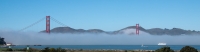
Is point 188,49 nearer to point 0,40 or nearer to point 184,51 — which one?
point 184,51

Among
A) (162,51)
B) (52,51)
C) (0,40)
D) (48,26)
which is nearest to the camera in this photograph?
(52,51)

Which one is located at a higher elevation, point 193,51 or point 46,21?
point 46,21

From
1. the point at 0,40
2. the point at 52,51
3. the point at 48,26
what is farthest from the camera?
the point at 0,40

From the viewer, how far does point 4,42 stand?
176 meters

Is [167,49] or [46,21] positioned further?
[46,21]

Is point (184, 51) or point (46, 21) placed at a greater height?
point (46, 21)

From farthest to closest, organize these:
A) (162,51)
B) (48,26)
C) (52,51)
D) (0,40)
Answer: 1. (0,40)
2. (48,26)
3. (162,51)
4. (52,51)

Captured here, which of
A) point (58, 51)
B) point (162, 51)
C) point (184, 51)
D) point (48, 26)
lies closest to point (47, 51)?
point (58, 51)

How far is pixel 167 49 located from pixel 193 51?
308 cm

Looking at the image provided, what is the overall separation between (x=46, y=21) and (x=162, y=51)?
85.2 m

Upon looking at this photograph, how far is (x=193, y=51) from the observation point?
133 feet

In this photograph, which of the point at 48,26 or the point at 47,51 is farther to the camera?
the point at 48,26

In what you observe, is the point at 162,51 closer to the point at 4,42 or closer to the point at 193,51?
the point at 193,51

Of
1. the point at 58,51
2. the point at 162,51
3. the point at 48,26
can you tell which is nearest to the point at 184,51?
the point at 162,51
